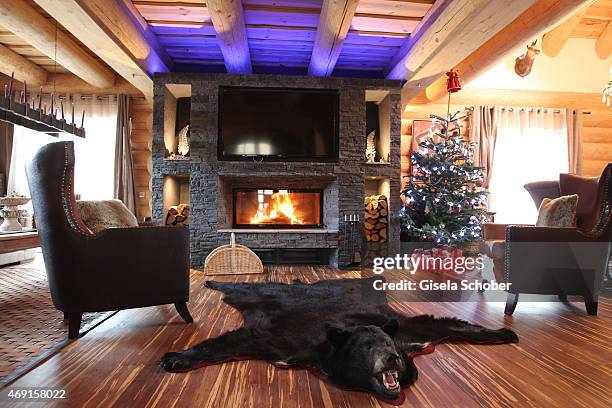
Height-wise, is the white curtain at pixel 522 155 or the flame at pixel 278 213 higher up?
the white curtain at pixel 522 155

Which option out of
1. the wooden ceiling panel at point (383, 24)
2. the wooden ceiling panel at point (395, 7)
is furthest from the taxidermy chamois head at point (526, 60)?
the wooden ceiling panel at point (395, 7)

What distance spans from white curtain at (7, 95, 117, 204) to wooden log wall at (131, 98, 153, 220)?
302 millimetres

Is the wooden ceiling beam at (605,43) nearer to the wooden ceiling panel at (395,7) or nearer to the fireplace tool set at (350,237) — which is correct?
the wooden ceiling panel at (395,7)

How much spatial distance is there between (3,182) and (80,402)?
5779 mm

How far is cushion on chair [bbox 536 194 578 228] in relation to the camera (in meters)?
2.82

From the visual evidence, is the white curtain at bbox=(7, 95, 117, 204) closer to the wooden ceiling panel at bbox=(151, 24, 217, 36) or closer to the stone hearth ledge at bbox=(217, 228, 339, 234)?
the wooden ceiling panel at bbox=(151, 24, 217, 36)

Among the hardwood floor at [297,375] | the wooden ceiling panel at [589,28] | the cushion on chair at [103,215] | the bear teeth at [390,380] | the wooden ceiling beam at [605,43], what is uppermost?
the wooden ceiling panel at [589,28]

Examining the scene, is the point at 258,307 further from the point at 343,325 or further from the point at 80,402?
the point at 80,402

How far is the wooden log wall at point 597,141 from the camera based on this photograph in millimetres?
6031

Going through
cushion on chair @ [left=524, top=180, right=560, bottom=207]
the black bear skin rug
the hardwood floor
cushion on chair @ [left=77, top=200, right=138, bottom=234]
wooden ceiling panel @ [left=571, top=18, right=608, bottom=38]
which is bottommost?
the hardwood floor

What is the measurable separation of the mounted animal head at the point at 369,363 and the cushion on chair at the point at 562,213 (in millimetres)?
1987

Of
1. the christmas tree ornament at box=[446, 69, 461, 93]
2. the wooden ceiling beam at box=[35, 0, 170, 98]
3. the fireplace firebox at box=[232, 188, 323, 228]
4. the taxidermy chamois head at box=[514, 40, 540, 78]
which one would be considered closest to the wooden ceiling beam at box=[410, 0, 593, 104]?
the christmas tree ornament at box=[446, 69, 461, 93]

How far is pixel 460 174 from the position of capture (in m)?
4.35

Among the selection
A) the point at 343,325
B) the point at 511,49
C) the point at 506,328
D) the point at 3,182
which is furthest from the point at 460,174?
the point at 3,182
